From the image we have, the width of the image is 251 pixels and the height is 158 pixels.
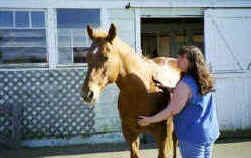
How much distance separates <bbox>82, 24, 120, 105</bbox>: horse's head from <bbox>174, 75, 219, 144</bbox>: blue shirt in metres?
0.59

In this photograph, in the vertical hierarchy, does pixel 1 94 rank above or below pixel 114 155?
above

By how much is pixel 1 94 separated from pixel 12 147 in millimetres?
930

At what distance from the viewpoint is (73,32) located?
614 centimetres

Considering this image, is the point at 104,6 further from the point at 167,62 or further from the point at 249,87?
the point at 249,87

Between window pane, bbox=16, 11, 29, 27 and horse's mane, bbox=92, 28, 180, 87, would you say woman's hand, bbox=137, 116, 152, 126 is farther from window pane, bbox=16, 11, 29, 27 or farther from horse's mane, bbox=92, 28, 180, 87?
window pane, bbox=16, 11, 29, 27

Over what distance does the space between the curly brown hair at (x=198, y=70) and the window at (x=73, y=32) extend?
12.1 ft

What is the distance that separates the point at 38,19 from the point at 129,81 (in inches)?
139

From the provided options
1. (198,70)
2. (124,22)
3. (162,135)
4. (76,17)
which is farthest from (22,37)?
(198,70)

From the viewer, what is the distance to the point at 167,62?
3961 mm

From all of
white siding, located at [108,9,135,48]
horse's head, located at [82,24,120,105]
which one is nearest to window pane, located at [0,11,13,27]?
white siding, located at [108,9,135,48]

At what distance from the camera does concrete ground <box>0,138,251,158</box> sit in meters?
5.48

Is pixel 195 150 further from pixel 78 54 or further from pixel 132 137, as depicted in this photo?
pixel 78 54

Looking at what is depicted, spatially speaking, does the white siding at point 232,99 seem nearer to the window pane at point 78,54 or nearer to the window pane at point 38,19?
the window pane at point 78,54

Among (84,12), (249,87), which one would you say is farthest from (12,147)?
(249,87)
